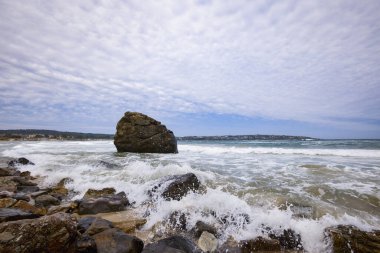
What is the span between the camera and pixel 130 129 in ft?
68.1

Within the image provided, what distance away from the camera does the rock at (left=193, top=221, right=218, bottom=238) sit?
439cm

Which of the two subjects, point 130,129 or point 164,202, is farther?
point 130,129

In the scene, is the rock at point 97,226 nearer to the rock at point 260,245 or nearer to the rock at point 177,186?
the rock at point 177,186

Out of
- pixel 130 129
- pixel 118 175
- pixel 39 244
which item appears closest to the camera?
pixel 39 244

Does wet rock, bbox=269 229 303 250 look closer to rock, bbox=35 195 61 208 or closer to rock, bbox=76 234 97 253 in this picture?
rock, bbox=76 234 97 253

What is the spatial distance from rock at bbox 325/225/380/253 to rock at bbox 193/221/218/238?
1.78 m

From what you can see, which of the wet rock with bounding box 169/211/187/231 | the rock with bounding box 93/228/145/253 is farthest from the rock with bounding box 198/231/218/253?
the rock with bounding box 93/228/145/253

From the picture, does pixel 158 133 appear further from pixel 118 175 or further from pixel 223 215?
pixel 223 215

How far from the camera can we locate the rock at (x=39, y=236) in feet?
9.92

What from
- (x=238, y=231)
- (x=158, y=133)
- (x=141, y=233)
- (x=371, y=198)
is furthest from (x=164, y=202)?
(x=158, y=133)

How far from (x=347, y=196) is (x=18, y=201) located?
750 centimetres

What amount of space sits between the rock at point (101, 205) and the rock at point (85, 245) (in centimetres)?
214

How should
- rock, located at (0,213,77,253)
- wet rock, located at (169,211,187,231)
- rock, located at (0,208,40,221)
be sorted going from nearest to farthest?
1. rock, located at (0,213,77,253)
2. rock, located at (0,208,40,221)
3. wet rock, located at (169,211,187,231)

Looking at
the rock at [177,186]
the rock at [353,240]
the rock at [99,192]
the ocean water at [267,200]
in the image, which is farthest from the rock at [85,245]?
the rock at [353,240]
